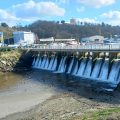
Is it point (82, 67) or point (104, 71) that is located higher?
point (104, 71)

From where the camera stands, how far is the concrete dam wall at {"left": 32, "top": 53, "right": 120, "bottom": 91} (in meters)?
50.0

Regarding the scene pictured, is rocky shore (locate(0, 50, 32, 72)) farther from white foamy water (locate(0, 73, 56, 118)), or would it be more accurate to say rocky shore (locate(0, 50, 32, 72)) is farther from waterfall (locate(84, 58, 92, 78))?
waterfall (locate(84, 58, 92, 78))

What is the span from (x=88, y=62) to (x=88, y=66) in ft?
4.53

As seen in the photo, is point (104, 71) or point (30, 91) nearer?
point (30, 91)

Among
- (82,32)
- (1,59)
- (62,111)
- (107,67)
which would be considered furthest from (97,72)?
(82,32)

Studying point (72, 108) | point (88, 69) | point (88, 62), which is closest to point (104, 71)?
point (88, 69)

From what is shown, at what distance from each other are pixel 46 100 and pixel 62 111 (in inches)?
316

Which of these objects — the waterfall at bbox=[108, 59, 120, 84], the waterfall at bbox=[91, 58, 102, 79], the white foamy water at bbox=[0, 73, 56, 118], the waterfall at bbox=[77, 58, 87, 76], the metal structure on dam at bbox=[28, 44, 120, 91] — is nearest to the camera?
the white foamy water at bbox=[0, 73, 56, 118]

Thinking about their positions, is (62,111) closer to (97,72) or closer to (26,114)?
(26,114)

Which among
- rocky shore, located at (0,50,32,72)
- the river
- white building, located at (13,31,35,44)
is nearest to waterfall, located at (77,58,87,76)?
the river

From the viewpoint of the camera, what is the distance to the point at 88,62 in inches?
2359

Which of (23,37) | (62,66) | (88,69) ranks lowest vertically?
(62,66)

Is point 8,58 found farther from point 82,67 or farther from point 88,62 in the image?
point 88,62

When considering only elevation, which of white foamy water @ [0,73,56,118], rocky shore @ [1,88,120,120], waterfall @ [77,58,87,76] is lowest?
white foamy water @ [0,73,56,118]
